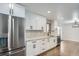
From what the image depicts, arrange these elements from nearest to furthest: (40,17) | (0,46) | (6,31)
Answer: (0,46) < (6,31) < (40,17)

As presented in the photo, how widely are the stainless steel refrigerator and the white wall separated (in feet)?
3.31

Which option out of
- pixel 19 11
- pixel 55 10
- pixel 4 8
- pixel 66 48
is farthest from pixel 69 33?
pixel 4 8

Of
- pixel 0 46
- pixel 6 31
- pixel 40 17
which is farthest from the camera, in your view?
pixel 40 17

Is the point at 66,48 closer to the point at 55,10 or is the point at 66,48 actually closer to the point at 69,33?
the point at 69,33

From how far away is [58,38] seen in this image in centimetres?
240

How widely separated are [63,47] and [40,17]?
89 cm

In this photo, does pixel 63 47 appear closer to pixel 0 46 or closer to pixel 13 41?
pixel 13 41

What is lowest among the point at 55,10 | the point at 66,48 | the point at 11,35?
the point at 66,48

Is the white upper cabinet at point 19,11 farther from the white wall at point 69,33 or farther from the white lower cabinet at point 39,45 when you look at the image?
the white wall at point 69,33

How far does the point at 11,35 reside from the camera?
7.92 ft

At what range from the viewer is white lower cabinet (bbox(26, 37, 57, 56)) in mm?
2500

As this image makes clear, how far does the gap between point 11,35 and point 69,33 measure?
1336mm

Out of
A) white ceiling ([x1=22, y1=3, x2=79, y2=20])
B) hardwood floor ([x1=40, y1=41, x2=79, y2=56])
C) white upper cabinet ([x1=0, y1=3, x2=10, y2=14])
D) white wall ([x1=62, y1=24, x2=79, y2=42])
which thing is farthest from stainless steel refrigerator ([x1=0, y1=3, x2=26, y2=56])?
white wall ([x1=62, y1=24, x2=79, y2=42])

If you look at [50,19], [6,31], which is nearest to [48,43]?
[50,19]
